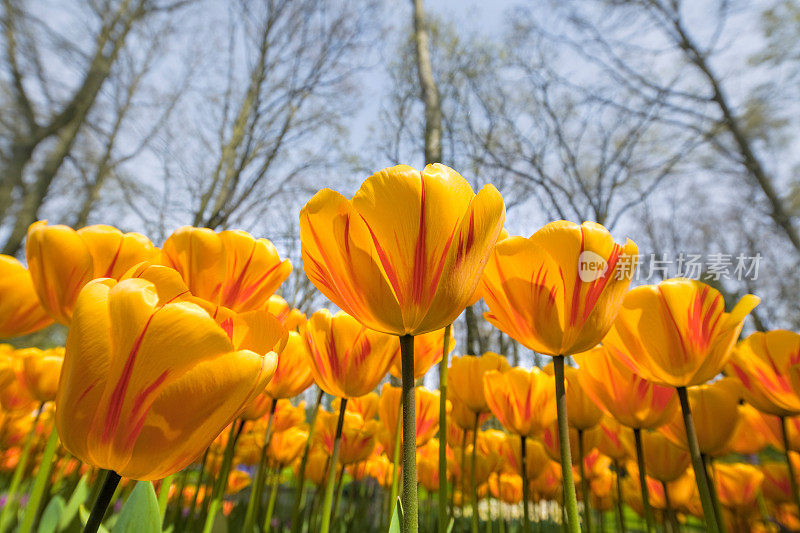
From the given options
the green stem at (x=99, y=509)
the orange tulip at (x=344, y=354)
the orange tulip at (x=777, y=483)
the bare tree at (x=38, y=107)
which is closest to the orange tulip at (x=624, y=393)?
the orange tulip at (x=344, y=354)

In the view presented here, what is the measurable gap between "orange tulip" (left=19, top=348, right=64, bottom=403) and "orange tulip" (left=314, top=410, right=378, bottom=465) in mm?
631

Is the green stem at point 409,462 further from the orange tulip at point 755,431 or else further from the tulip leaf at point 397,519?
the orange tulip at point 755,431

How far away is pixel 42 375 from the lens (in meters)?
1.07

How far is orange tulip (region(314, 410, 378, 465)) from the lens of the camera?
109 cm

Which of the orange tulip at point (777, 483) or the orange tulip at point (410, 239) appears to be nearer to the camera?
the orange tulip at point (410, 239)

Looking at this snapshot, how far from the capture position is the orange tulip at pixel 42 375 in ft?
3.45

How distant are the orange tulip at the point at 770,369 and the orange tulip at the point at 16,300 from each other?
1.25 metres

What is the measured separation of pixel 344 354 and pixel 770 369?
778 mm

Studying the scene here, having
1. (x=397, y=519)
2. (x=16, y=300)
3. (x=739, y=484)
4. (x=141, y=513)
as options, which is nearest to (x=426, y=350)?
(x=397, y=519)

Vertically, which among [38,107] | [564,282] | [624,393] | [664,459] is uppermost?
[38,107]

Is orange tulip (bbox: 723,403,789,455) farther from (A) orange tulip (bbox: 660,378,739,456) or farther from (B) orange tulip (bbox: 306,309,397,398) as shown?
(B) orange tulip (bbox: 306,309,397,398)

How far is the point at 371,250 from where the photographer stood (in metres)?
0.43

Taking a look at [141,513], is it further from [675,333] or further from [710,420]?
[710,420]

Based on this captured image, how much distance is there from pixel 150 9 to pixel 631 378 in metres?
8.54
